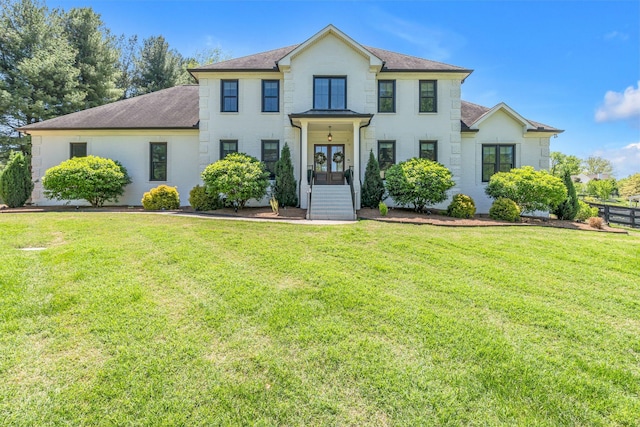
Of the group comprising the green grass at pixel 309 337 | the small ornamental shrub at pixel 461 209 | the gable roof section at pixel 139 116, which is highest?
the gable roof section at pixel 139 116

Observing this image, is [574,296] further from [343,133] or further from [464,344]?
[343,133]

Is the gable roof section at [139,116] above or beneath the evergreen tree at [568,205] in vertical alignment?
above

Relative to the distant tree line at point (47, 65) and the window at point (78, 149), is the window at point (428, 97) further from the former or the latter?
the distant tree line at point (47, 65)

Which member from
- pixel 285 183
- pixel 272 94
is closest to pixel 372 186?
pixel 285 183

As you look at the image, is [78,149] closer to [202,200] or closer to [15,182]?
[15,182]

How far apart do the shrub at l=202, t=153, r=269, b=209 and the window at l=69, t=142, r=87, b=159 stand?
26.5 ft

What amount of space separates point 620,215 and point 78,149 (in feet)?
92.3

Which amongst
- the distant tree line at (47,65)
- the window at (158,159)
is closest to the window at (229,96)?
the window at (158,159)

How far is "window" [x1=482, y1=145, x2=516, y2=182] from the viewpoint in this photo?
51.1 ft

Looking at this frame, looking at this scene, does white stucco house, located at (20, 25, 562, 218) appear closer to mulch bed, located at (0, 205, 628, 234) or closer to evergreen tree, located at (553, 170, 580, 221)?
mulch bed, located at (0, 205, 628, 234)

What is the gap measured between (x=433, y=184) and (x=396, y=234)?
5420 mm

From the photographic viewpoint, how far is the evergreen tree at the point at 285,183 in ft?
45.8

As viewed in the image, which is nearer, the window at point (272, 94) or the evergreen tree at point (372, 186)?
the evergreen tree at point (372, 186)

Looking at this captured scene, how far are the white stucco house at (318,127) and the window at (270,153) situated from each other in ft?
0.17
